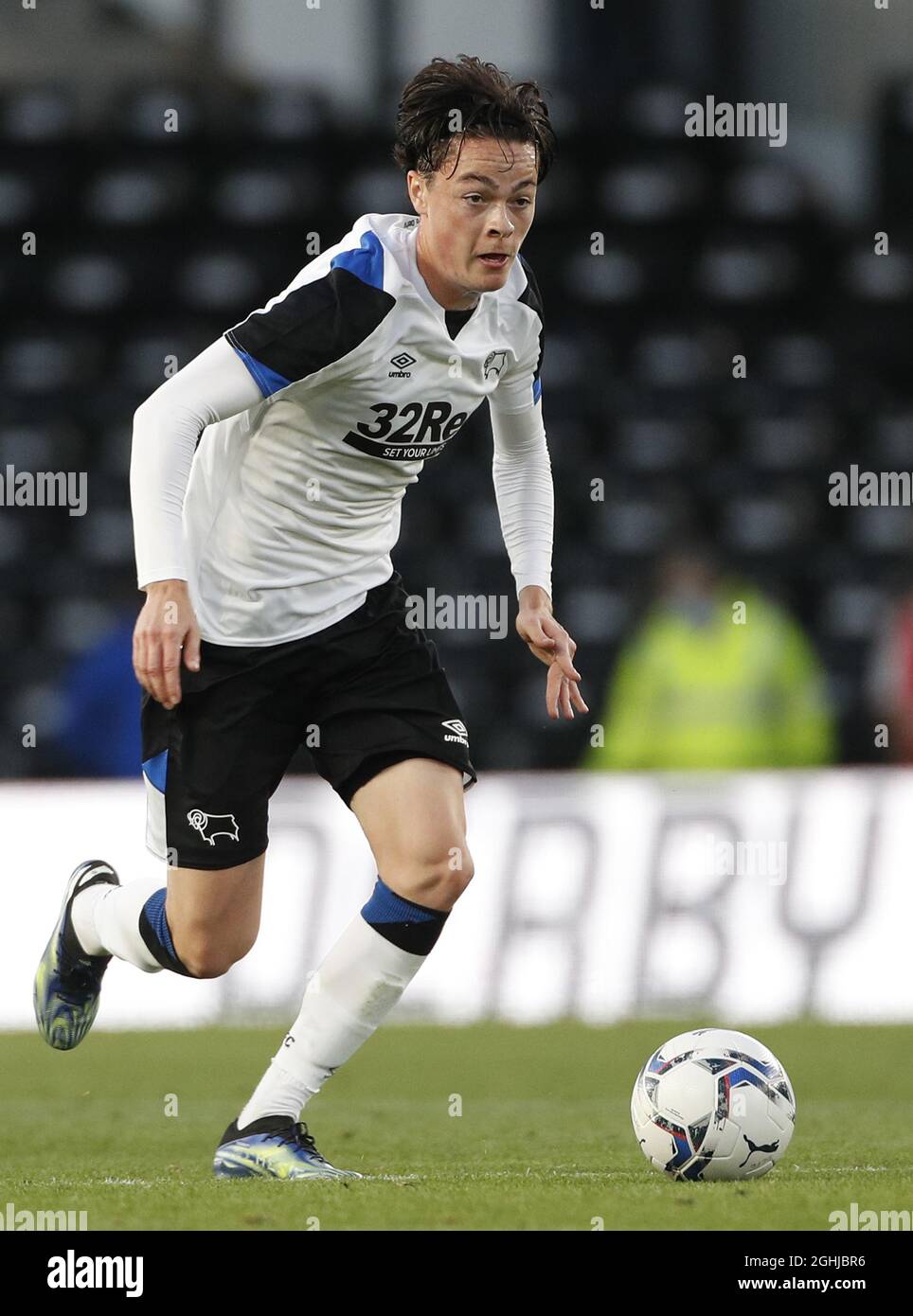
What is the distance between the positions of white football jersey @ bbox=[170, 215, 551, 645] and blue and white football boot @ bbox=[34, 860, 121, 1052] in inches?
44.0

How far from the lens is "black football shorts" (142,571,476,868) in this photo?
4.30 meters

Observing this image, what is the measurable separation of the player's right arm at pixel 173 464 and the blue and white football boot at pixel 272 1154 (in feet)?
3.12

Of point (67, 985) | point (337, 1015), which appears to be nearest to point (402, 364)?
point (337, 1015)

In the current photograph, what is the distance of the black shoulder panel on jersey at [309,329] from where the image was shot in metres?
3.97

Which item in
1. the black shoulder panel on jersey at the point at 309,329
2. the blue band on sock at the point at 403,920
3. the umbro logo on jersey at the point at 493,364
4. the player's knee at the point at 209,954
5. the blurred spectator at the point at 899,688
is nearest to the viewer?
the black shoulder panel on jersey at the point at 309,329

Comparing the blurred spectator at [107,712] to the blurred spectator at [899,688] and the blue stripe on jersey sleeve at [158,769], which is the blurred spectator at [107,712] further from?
the blue stripe on jersey sleeve at [158,769]

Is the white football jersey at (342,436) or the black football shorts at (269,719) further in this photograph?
the black football shorts at (269,719)

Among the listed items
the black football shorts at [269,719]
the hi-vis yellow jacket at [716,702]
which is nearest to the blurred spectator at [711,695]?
the hi-vis yellow jacket at [716,702]

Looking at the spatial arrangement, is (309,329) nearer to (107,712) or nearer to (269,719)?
(269,719)

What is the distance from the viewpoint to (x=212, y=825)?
4324 mm

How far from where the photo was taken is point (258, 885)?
4.45m

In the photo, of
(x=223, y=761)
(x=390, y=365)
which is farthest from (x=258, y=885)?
(x=390, y=365)

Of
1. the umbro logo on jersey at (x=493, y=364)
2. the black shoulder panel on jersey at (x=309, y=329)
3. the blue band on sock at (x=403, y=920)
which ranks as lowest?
the blue band on sock at (x=403, y=920)

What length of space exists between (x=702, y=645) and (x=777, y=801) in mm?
1408
